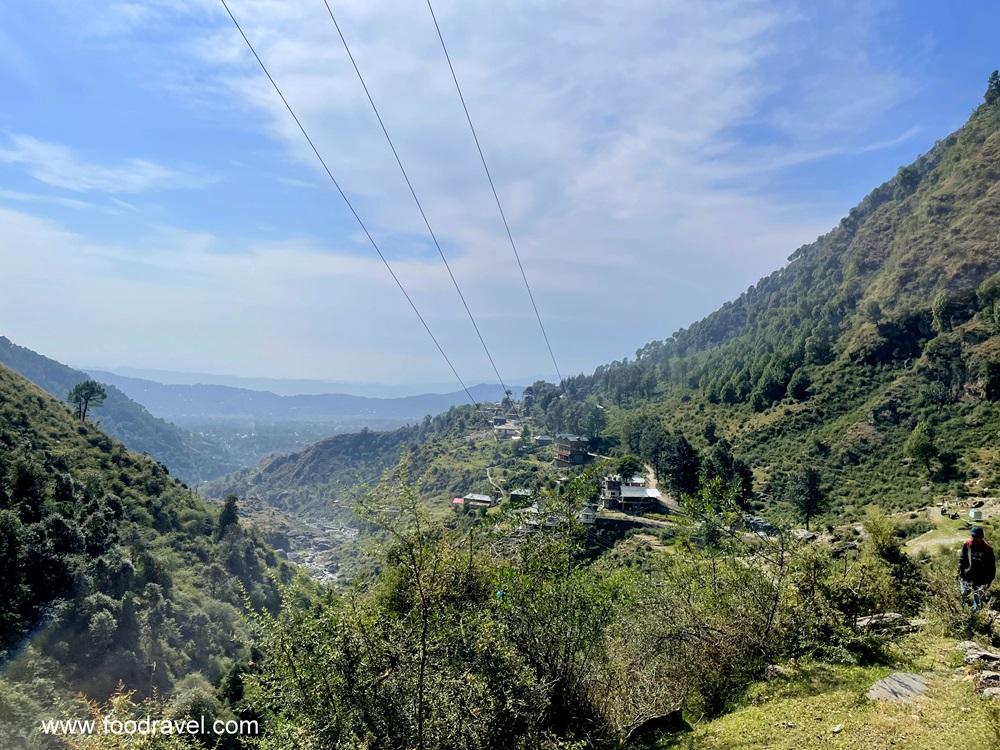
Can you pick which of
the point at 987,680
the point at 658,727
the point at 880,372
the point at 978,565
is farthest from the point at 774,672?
the point at 880,372

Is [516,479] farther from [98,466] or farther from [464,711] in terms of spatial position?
[464,711]

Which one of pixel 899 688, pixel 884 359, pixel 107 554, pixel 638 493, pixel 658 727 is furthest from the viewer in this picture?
pixel 884 359

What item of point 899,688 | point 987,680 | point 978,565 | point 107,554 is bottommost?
point 107,554

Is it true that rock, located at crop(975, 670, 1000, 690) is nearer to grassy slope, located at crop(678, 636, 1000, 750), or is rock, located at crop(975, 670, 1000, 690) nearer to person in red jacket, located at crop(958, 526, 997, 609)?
grassy slope, located at crop(678, 636, 1000, 750)

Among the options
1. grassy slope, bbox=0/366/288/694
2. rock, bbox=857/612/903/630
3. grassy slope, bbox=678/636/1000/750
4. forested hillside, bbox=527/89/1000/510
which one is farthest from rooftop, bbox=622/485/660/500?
grassy slope, bbox=678/636/1000/750

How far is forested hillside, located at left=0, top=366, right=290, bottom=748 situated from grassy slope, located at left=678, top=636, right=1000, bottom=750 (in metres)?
25.4

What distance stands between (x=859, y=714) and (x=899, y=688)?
1063 mm

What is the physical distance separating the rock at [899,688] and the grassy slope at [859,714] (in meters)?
0.15

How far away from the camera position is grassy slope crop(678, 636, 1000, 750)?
7.04 m

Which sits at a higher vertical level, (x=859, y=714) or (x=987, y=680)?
(x=987, y=680)

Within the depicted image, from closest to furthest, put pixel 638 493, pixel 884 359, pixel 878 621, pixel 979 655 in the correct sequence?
pixel 979 655, pixel 878 621, pixel 638 493, pixel 884 359

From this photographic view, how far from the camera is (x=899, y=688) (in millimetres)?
8609

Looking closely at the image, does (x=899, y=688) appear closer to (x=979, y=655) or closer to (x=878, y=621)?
(x=979, y=655)

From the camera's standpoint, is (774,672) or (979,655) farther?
(774,672)
